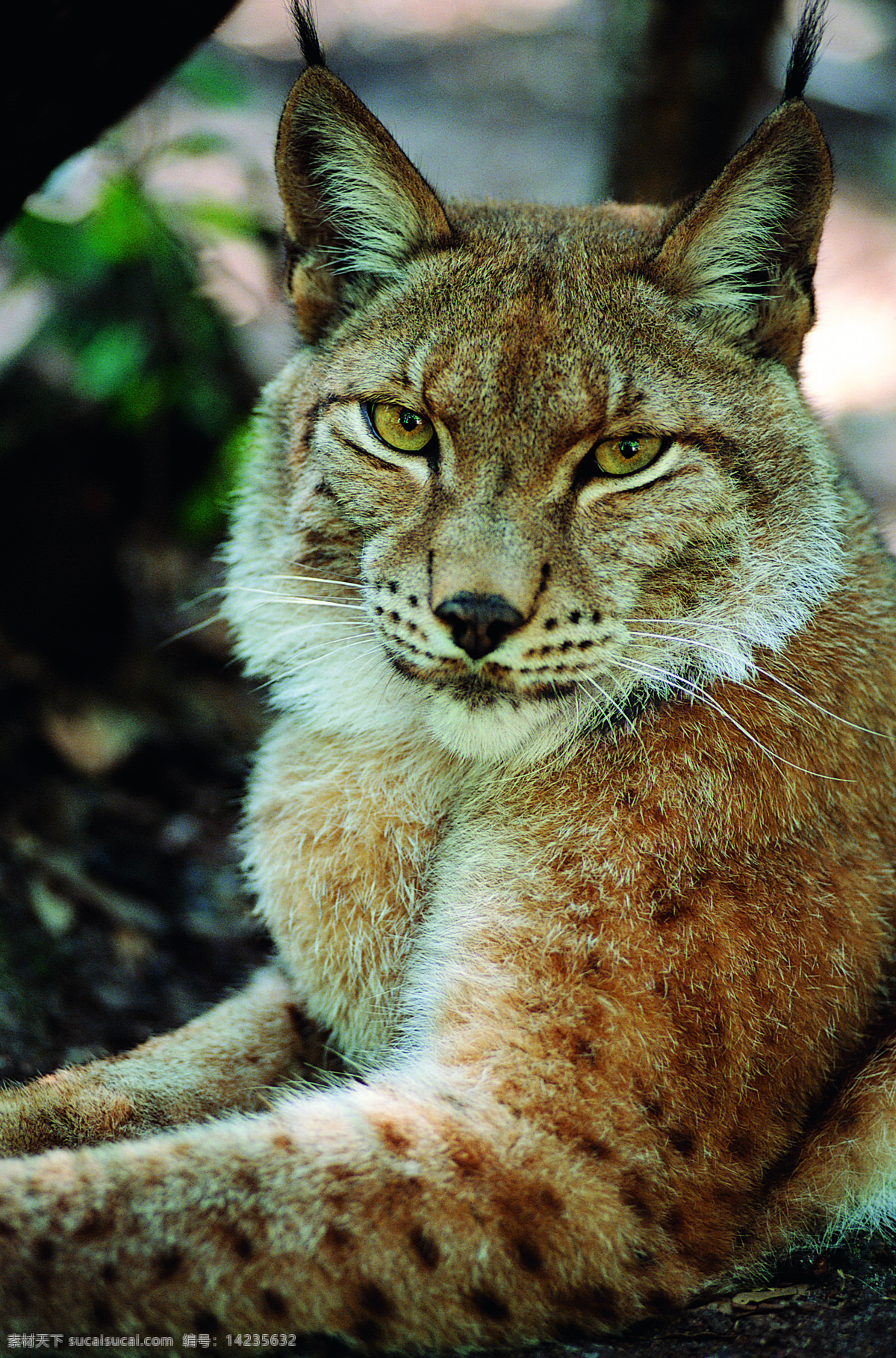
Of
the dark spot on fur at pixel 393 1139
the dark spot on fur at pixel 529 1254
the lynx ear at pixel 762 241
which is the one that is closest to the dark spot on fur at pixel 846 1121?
the dark spot on fur at pixel 529 1254

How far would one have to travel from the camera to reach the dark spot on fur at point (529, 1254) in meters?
2.69

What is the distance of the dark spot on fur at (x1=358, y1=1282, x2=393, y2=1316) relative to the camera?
267 centimetres

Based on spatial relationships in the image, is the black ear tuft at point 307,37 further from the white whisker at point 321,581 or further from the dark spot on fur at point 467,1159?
the dark spot on fur at point 467,1159

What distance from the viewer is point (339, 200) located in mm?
3586

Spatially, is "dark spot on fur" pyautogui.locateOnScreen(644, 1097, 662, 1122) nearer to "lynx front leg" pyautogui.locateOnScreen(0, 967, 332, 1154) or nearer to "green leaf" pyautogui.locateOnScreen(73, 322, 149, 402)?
"lynx front leg" pyautogui.locateOnScreen(0, 967, 332, 1154)

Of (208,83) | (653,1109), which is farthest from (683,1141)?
(208,83)

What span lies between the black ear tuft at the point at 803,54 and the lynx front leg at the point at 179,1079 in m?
3.01

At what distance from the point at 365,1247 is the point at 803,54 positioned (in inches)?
123

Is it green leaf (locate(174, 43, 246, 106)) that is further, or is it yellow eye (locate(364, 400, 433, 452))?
green leaf (locate(174, 43, 246, 106))

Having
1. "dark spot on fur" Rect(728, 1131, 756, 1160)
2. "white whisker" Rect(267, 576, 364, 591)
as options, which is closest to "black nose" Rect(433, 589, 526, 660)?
"white whisker" Rect(267, 576, 364, 591)

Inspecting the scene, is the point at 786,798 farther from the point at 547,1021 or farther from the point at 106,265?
the point at 106,265

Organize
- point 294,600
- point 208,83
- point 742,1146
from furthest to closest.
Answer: point 208,83 < point 294,600 < point 742,1146

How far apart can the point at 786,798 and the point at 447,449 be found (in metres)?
1.25

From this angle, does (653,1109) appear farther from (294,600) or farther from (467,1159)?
(294,600)
